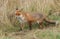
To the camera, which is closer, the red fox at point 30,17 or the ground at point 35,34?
the ground at point 35,34

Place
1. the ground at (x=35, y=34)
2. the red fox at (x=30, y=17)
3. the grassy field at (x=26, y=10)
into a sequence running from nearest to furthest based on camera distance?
the ground at (x=35, y=34), the grassy field at (x=26, y=10), the red fox at (x=30, y=17)

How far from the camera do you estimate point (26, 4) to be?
9469 millimetres

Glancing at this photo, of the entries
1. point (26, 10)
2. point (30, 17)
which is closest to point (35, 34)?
point (30, 17)

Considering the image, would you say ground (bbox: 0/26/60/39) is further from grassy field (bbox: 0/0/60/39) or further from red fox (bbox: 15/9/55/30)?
red fox (bbox: 15/9/55/30)

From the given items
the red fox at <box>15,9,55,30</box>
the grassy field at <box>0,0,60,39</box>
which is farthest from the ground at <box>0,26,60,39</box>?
the red fox at <box>15,9,55,30</box>

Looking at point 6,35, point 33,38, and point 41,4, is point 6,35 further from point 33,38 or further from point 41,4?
point 41,4

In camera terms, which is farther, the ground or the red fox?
the red fox

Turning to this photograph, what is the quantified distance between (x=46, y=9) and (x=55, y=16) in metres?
0.54

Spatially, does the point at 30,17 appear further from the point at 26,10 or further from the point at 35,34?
the point at 26,10

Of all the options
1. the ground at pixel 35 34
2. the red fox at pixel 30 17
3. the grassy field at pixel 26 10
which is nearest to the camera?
the ground at pixel 35 34

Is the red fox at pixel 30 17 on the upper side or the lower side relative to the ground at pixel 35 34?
upper

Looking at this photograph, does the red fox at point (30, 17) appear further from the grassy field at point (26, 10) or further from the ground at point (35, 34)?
the ground at point (35, 34)

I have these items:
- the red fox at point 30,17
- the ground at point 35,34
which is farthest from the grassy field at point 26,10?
the red fox at point 30,17

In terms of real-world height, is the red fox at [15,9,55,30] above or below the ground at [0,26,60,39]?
above
